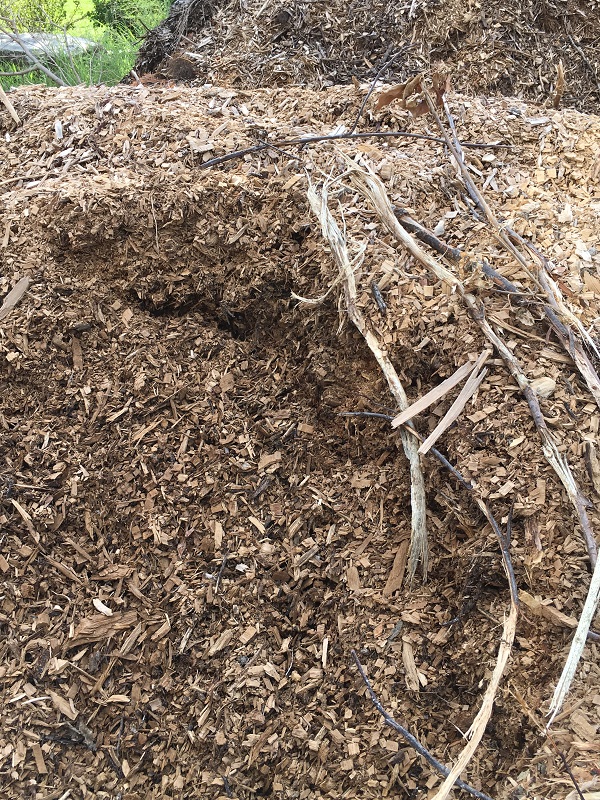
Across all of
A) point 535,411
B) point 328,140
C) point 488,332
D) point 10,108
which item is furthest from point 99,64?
point 535,411

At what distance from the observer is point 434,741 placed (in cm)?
190

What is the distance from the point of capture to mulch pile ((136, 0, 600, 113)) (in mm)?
4215

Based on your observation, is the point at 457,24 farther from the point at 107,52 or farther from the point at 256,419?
the point at 107,52

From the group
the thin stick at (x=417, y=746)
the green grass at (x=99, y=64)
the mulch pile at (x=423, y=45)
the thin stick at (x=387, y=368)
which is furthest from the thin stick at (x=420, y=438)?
the green grass at (x=99, y=64)

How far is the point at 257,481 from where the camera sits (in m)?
2.31

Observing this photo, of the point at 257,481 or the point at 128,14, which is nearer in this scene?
the point at 257,481

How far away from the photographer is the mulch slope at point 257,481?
6.28 ft

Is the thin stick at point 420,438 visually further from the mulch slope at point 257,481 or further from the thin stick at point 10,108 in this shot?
the thin stick at point 10,108

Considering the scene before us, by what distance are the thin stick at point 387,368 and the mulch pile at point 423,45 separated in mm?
2413

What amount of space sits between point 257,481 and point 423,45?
3569mm

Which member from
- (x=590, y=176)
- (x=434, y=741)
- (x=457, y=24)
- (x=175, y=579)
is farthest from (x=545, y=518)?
(x=457, y=24)

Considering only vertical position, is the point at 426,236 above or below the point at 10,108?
below

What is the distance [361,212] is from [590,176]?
112 centimetres

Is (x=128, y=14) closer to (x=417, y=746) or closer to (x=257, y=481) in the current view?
(x=257, y=481)
